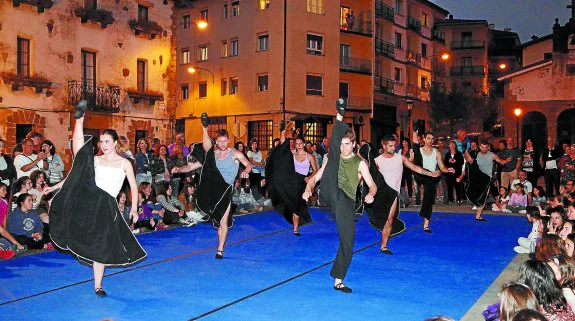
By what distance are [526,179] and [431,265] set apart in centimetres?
1129

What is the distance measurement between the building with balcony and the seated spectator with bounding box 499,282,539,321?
2329 centimetres

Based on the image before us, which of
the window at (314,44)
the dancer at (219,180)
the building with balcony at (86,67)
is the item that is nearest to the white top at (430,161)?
the dancer at (219,180)

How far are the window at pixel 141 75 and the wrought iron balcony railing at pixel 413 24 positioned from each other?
1201 inches

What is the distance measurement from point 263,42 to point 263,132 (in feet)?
19.2

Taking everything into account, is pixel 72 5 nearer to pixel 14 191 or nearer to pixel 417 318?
pixel 14 191

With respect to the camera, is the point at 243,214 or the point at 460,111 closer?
the point at 243,214

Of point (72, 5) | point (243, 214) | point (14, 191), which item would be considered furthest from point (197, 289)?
point (72, 5)

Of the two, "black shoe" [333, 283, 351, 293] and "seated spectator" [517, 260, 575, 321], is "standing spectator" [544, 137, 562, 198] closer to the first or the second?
"black shoe" [333, 283, 351, 293]

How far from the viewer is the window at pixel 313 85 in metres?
42.3

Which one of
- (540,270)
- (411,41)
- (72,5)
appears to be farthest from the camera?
(411,41)

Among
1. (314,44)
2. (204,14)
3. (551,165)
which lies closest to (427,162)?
(551,165)

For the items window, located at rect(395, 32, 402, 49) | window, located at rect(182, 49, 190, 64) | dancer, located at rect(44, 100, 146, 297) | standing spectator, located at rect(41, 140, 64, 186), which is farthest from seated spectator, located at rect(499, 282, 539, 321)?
window, located at rect(395, 32, 402, 49)

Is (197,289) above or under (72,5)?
under

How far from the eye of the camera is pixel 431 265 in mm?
10250
